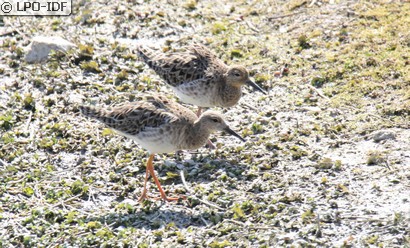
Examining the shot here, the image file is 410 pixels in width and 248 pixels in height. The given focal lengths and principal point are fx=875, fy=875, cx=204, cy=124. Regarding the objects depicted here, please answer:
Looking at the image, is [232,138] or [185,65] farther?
[185,65]

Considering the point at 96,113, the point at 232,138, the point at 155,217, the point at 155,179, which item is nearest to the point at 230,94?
the point at 232,138

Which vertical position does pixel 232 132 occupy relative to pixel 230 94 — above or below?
below

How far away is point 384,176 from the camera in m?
11.0

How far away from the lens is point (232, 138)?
1275 centimetres

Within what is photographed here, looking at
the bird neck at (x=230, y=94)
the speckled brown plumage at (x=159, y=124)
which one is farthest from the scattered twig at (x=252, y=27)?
the speckled brown plumage at (x=159, y=124)

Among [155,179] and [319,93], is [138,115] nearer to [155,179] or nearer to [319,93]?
[155,179]

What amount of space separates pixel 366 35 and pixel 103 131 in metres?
4.86

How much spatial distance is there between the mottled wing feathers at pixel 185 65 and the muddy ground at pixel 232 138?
Answer: 0.71 metres

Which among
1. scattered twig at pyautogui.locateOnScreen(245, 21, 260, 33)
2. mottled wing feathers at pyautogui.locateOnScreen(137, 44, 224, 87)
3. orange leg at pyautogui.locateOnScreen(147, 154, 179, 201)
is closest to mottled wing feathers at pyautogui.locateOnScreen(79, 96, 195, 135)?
orange leg at pyautogui.locateOnScreen(147, 154, 179, 201)

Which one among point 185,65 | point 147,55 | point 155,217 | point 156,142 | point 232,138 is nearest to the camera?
point 155,217

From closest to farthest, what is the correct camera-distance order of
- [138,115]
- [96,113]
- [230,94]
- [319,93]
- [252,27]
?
[138,115] < [96,113] < [230,94] < [319,93] < [252,27]

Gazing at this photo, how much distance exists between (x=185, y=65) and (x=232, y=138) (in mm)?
1420

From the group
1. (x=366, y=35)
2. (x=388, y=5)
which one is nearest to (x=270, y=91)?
(x=366, y=35)

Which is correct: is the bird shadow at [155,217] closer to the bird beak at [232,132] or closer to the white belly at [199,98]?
the bird beak at [232,132]
